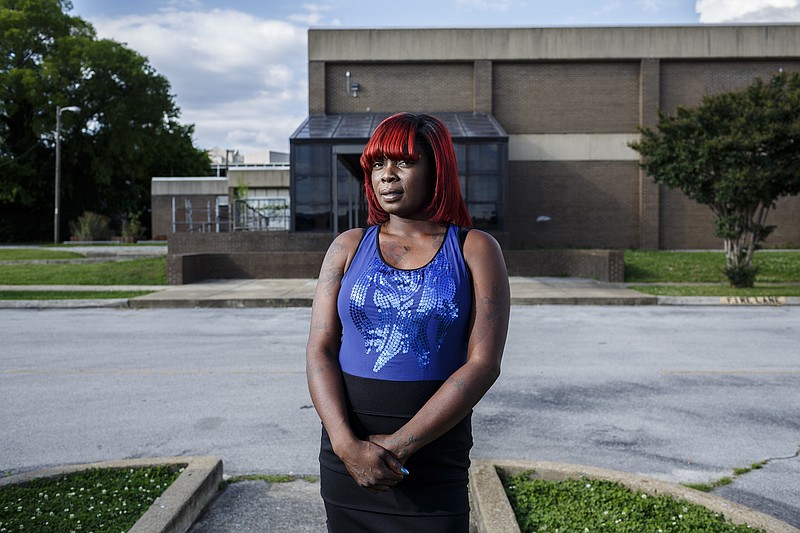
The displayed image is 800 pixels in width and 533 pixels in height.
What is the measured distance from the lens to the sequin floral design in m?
2.14

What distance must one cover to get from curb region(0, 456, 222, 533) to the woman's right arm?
176 cm

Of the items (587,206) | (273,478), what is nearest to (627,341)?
(273,478)

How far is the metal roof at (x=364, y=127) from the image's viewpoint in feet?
94.0

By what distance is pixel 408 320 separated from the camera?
2139 mm

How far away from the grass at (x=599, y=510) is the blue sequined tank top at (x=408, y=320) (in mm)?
1900

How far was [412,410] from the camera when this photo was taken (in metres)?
2.15

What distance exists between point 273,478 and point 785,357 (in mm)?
7268

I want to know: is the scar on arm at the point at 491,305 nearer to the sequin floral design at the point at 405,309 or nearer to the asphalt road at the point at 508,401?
the sequin floral design at the point at 405,309

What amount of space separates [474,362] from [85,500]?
2.74 m

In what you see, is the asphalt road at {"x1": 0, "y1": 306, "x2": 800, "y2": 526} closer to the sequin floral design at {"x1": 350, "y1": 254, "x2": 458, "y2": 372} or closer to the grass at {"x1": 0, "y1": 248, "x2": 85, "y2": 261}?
the sequin floral design at {"x1": 350, "y1": 254, "x2": 458, "y2": 372}

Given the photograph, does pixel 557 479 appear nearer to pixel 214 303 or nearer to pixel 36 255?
pixel 214 303

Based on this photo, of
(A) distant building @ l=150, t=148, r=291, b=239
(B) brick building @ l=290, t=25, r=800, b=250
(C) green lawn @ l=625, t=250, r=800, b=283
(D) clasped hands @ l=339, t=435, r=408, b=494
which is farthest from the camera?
(B) brick building @ l=290, t=25, r=800, b=250

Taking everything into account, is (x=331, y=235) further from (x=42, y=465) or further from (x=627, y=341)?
(x=42, y=465)

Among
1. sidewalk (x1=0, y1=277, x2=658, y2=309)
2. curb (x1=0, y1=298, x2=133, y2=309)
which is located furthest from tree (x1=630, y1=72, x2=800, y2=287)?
curb (x1=0, y1=298, x2=133, y2=309)
